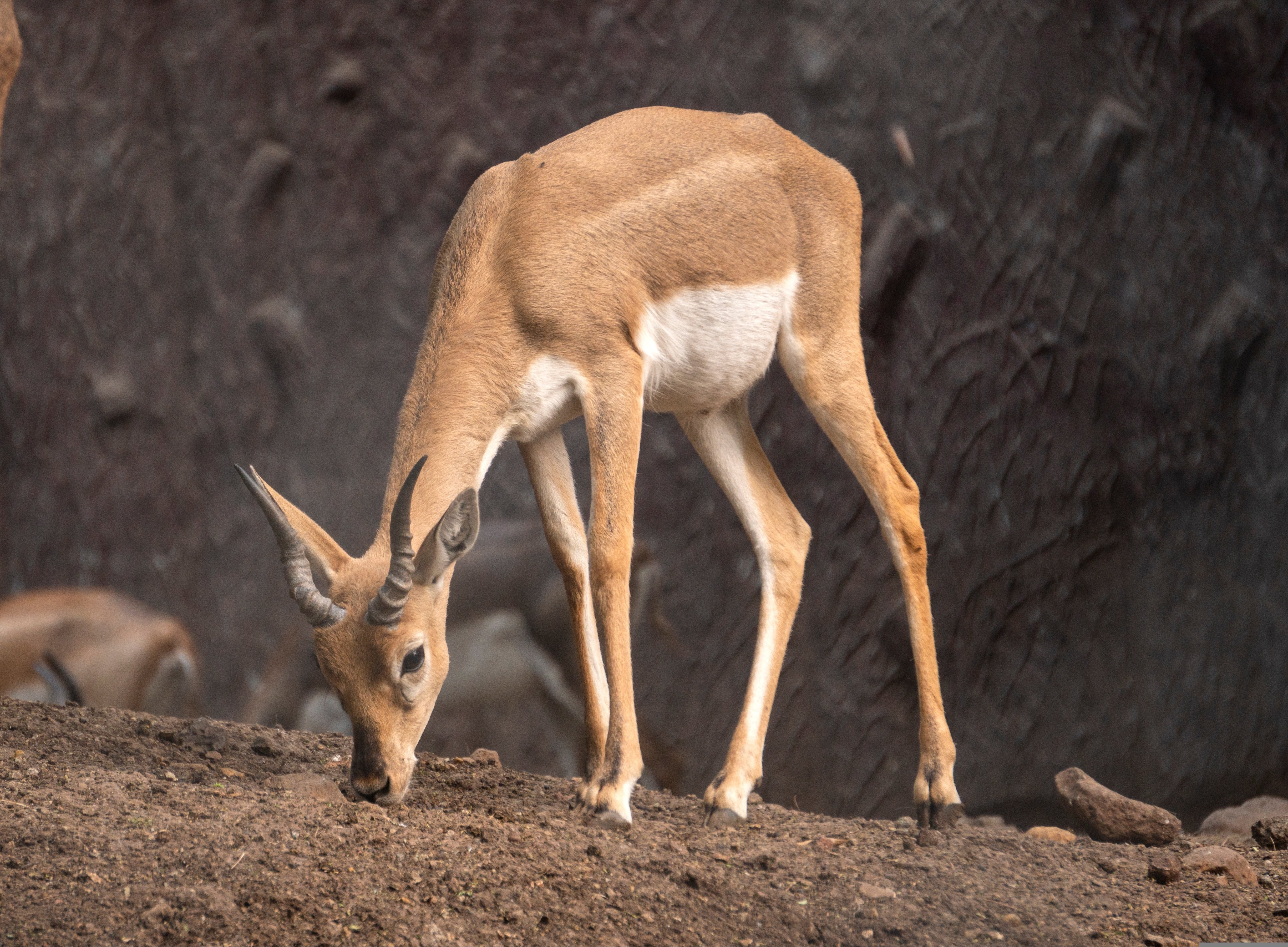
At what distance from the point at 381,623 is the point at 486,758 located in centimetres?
145

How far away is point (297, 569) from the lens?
3.44 metres

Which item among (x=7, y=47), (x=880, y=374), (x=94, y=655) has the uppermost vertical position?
(x=880, y=374)

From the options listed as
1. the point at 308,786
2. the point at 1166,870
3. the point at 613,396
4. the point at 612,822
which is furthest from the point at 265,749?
the point at 1166,870

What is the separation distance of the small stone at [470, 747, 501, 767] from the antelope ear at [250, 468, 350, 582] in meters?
1.28

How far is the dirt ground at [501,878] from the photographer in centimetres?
254

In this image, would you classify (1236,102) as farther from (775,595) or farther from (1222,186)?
(775,595)

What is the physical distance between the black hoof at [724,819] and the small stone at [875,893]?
0.92m

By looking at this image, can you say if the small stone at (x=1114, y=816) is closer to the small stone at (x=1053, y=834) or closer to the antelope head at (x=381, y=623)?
the small stone at (x=1053, y=834)

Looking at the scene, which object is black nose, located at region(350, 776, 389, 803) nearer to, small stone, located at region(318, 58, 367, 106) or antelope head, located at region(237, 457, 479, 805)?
antelope head, located at region(237, 457, 479, 805)

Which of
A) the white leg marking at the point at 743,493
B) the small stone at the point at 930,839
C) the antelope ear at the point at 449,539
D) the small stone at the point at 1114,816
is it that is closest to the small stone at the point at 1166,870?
the small stone at the point at 930,839

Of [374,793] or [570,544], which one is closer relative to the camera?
[374,793]

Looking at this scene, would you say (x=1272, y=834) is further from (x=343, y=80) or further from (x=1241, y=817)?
(x=343, y=80)

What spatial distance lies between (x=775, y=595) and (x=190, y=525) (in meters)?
4.08

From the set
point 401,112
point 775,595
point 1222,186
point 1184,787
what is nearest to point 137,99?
point 401,112
